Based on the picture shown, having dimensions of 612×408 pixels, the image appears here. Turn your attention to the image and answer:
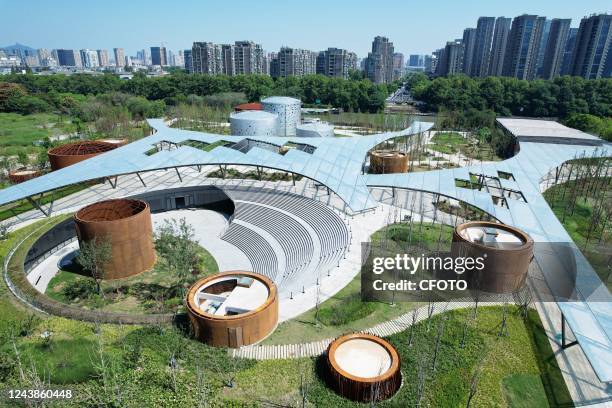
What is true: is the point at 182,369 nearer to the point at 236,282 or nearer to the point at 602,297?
the point at 236,282

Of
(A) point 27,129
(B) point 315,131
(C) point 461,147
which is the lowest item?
(A) point 27,129

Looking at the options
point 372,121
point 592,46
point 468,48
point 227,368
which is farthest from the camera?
point 468,48

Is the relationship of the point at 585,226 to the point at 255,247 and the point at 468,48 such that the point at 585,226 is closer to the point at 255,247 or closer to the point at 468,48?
the point at 255,247

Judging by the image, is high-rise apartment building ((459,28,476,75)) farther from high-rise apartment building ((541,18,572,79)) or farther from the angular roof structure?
the angular roof structure

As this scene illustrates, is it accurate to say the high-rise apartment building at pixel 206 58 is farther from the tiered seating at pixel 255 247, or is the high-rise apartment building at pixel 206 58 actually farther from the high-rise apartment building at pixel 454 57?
the tiered seating at pixel 255 247

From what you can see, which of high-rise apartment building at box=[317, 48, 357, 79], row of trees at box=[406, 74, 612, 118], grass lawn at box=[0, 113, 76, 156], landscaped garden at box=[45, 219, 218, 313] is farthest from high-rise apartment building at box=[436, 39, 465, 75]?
landscaped garden at box=[45, 219, 218, 313]

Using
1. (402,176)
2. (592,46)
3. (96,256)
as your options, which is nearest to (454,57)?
(592,46)

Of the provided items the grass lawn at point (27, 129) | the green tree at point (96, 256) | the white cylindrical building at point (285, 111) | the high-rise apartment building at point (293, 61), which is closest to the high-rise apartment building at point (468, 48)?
the high-rise apartment building at point (293, 61)
